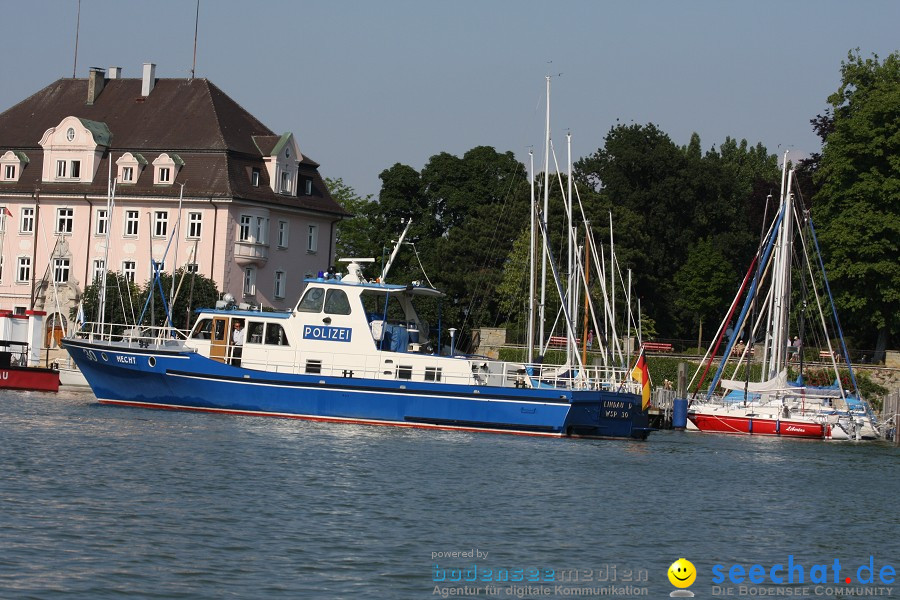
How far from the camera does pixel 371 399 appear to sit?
40.7 metres

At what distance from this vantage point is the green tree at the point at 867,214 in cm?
6153

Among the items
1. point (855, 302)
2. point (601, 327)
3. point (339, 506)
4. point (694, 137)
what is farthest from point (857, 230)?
point (694, 137)

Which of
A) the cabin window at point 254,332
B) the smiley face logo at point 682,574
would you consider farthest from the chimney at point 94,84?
the smiley face logo at point 682,574

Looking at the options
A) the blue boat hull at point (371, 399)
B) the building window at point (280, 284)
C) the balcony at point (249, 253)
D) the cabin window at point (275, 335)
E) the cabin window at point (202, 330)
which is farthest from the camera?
the building window at point (280, 284)

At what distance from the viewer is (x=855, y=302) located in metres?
61.9

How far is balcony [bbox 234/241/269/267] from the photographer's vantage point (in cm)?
7306

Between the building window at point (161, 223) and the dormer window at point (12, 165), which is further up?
the dormer window at point (12, 165)

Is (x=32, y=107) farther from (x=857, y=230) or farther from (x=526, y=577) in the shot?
(x=526, y=577)

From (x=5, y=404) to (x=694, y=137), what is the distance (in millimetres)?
82196

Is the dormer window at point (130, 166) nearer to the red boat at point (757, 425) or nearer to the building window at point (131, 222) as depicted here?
the building window at point (131, 222)

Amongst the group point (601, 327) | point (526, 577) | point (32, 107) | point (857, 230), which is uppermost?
point (32, 107)

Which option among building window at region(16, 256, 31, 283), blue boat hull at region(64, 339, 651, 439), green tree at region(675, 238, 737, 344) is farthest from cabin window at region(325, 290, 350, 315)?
green tree at region(675, 238, 737, 344)

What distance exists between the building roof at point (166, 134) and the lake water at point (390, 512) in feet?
111

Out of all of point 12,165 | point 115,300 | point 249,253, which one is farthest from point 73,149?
point 115,300
